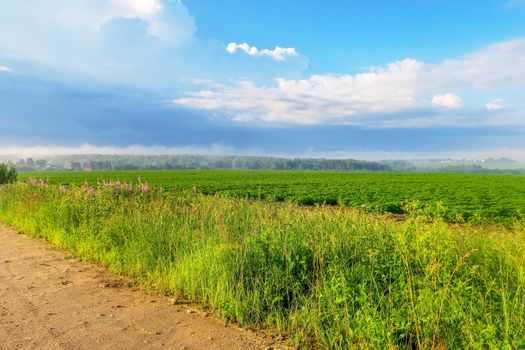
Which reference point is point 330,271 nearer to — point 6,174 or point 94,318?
point 94,318

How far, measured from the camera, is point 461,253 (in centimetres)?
612

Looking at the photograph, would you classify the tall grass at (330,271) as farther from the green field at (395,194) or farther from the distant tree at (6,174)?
the distant tree at (6,174)

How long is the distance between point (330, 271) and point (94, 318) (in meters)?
3.45

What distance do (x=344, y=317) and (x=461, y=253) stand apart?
2.37m

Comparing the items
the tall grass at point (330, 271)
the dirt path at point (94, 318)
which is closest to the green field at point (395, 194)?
the tall grass at point (330, 271)

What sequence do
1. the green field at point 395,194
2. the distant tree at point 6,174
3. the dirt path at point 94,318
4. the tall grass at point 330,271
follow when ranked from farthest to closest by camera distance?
the distant tree at point 6,174, the green field at point 395,194, the dirt path at point 94,318, the tall grass at point 330,271

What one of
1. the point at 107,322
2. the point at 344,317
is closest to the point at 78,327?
the point at 107,322

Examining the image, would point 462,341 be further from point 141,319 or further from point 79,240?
point 79,240

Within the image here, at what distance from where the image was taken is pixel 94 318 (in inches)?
230

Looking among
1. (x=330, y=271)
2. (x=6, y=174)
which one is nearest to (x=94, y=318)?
(x=330, y=271)

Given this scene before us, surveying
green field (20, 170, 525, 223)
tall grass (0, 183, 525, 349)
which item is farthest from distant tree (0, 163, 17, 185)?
tall grass (0, 183, 525, 349)

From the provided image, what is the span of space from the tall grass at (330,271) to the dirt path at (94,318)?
1.37 feet

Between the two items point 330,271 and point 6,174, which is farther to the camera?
point 6,174

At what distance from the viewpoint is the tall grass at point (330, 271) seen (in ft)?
15.0
